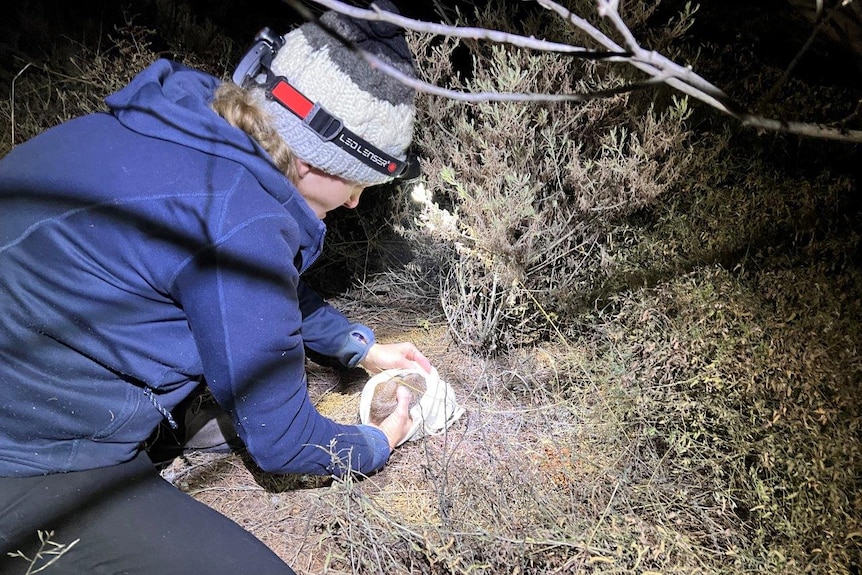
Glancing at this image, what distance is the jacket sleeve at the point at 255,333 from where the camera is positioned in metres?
1.41

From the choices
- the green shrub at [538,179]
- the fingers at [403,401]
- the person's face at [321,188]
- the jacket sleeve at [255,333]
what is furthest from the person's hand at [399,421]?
the person's face at [321,188]

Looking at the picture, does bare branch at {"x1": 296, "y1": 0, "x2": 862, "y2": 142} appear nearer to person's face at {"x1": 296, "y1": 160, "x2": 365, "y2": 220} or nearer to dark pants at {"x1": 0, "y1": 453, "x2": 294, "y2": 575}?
person's face at {"x1": 296, "y1": 160, "x2": 365, "y2": 220}

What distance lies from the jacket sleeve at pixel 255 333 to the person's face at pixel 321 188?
0.83 ft

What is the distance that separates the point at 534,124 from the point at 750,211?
85 centimetres

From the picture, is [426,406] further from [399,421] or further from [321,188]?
[321,188]

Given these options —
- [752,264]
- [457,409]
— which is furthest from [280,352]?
[752,264]

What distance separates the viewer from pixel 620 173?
221 cm

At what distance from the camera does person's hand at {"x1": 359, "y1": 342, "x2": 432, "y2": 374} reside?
2.27 meters

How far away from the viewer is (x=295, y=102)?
1525 mm

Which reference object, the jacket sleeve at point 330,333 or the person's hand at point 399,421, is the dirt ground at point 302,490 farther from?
the jacket sleeve at point 330,333

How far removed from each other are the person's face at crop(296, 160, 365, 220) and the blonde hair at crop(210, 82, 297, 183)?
0.25 ft

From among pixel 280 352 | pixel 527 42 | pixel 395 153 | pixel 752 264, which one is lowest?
pixel 752 264

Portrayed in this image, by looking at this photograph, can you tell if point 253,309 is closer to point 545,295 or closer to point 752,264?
point 545,295

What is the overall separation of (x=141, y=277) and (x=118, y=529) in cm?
66
